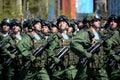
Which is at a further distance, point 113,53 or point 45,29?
point 45,29

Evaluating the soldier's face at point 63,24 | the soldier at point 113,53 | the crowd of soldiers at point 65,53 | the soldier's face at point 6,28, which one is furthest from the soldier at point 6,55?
the soldier at point 113,53

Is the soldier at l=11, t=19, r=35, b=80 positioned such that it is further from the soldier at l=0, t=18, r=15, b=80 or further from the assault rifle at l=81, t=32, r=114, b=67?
the assault rifle at l=81, t=32, r=114, b=67

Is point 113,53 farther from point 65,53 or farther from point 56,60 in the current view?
point 56,60

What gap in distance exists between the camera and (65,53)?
12.0 meters

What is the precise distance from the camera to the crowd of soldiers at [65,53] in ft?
37.8

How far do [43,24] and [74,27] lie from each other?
166cm

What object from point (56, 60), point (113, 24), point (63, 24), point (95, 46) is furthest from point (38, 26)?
point (95, 46)

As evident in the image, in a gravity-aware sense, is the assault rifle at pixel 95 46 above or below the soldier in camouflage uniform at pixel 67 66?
above

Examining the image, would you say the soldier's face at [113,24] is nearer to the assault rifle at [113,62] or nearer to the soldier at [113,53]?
the soldier at [113,53]

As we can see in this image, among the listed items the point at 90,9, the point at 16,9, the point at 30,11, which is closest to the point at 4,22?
the point at 16,9

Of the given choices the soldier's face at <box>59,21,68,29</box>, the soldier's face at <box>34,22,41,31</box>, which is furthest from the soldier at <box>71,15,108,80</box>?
the soldier's face at <box>34,22,41,31</box>

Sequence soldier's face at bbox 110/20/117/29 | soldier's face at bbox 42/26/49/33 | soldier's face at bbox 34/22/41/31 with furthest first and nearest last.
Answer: soldier's face at bbox 42/26/49/33
soldier's face at bbox 34/22/41/31
soldier's face at bbox 110/20/117/29

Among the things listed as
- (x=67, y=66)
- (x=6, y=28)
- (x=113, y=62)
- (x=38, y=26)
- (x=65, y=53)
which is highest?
(x=38, y=26)

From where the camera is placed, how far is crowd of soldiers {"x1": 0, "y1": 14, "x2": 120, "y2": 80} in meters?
11.5
